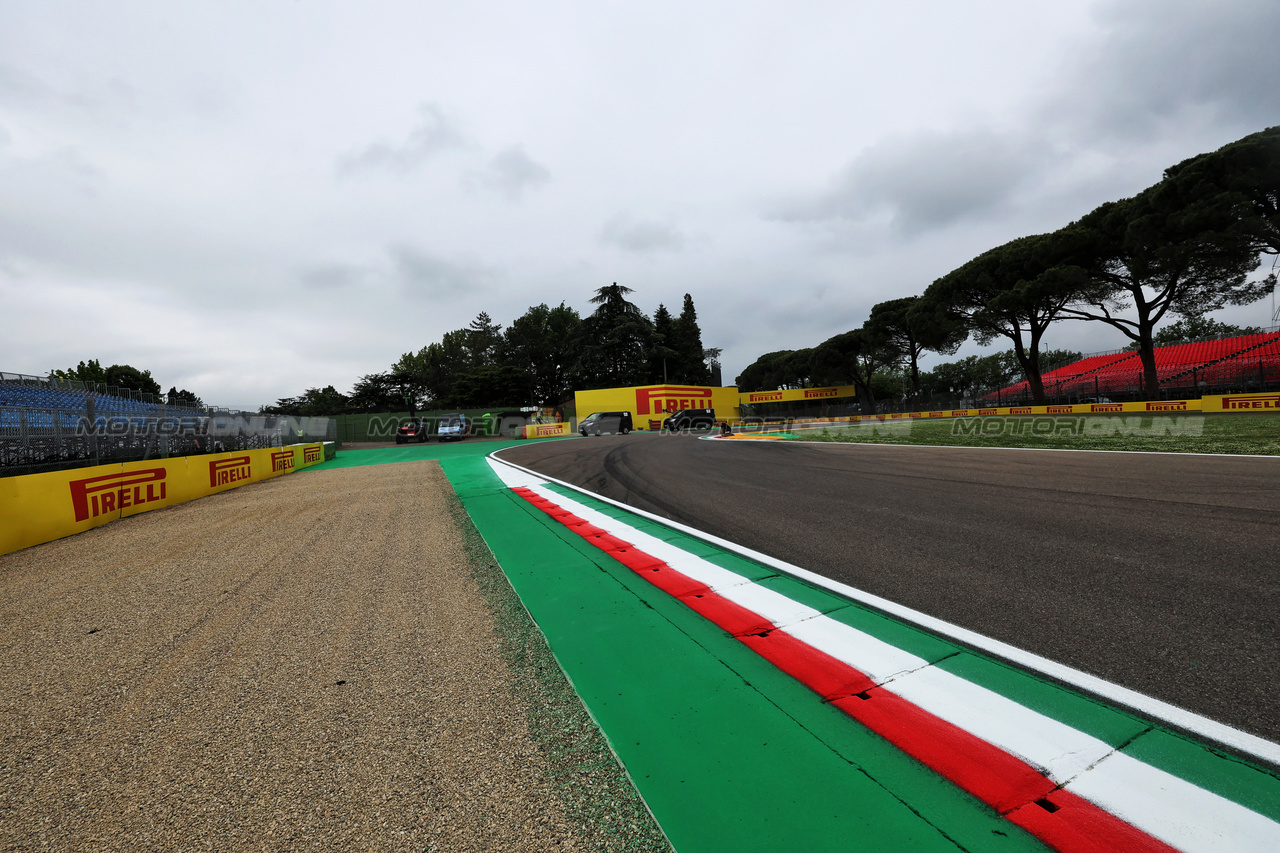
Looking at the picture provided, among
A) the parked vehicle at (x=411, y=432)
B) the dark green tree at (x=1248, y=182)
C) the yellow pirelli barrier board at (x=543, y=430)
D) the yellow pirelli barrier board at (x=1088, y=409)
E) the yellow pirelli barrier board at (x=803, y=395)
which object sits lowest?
the yellow pirelli barrier board at (x=1088, y=409)

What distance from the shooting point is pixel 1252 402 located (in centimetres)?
1981

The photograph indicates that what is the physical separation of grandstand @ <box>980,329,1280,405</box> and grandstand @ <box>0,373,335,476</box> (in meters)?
40.7

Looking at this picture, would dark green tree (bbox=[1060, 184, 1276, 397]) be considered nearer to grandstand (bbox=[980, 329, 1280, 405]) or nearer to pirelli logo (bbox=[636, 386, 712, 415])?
grandstand (bbox=[980, 329, 1280, 405])

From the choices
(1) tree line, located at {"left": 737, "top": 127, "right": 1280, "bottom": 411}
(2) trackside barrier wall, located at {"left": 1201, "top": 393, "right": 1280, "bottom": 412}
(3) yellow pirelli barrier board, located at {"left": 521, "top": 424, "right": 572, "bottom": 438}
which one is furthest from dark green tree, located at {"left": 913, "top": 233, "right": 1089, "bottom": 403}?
(3) yellow pirelli barrier board, located at {"left": 521, "top": 424, "right": 572, "bottom": 438}

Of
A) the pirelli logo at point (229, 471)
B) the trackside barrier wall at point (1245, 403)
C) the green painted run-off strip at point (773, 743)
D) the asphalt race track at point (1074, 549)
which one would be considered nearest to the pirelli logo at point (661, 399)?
the trackside barrier wall at point (1245, 403)

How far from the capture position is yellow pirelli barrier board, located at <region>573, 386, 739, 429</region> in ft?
137

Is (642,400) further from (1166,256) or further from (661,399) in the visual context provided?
(1166,256)

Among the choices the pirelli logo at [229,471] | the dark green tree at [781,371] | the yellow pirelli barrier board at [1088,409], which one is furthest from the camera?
the dark green tree at [781,371]

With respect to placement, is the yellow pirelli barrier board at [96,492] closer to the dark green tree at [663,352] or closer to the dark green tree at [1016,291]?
the dark green tree at [1016,291]

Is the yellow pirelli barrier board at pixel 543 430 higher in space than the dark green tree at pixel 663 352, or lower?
lower

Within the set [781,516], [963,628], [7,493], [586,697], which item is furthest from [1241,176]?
[7,493]

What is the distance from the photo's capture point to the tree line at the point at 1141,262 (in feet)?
66.4

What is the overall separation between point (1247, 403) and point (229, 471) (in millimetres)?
34615

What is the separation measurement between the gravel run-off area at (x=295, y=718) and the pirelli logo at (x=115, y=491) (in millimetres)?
2835
